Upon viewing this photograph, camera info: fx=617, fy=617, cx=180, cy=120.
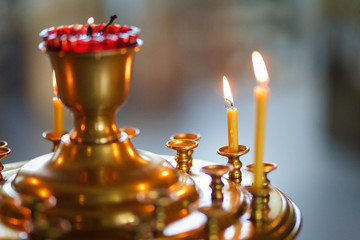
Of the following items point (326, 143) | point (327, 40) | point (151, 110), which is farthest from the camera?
point (327, 40)

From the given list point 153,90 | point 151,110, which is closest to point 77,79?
point 151,110

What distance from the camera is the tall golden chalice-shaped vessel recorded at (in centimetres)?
58

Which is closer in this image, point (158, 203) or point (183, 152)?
point (158, 203)

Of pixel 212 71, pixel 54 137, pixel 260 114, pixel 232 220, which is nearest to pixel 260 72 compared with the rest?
pixel 260 114

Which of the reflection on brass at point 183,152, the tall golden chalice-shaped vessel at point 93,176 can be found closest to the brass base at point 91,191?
the tall golden chalice-shaped vessel at point 93,176

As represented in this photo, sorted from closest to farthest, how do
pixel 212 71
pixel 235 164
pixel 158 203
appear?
pixel 158 203, pixel 235 164, pixel 212 71

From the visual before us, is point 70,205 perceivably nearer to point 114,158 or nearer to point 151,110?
point 114,158

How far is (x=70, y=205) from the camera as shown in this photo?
0.59 meters

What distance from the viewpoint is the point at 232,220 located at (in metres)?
0.62

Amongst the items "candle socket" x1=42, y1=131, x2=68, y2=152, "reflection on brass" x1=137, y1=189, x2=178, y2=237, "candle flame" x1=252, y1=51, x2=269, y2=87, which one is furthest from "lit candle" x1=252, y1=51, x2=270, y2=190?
"candle socket" x1=42, y1=131, x2=68, y2=152

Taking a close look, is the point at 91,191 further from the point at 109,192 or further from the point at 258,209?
the point at 258,209

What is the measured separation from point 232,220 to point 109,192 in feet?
0.42

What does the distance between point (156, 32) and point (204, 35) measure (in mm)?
300

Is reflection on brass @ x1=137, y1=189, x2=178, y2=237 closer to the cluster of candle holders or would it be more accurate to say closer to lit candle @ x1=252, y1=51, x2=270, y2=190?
the cluster of candle holders
